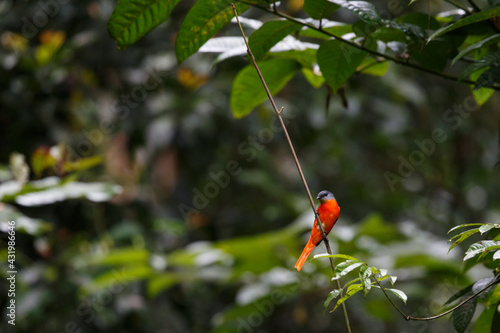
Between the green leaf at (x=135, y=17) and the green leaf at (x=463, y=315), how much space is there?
0.82 m

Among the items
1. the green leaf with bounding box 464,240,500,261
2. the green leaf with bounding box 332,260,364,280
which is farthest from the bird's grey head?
the green leaf with bounding box 464,240,500,261

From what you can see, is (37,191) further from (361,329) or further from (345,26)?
(361,329)

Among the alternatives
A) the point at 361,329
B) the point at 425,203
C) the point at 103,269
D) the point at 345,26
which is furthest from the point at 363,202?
the point at 345,26

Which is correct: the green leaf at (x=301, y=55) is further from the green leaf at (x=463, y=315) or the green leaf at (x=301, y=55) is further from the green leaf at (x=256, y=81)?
the green leaf at (x=463, y=315)

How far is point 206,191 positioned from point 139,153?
0.73 meters

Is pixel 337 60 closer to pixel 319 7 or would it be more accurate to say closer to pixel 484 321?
pixel 319 7

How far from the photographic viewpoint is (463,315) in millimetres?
884

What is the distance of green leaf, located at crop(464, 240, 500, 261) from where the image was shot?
750 mm

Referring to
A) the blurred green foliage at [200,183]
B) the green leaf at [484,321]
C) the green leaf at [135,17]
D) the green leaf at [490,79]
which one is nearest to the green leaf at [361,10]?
the green leaf at [490,79]

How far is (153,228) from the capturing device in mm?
3381

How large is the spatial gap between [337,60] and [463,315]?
0.58 metres

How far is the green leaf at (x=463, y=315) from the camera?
2.85 feet

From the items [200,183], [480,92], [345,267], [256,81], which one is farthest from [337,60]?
[200,183]

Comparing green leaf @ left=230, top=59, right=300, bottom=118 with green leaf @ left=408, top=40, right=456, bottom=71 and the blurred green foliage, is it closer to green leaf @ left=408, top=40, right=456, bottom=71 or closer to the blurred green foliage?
green leaf @ left=408, top=40, right=456, bottom=71
